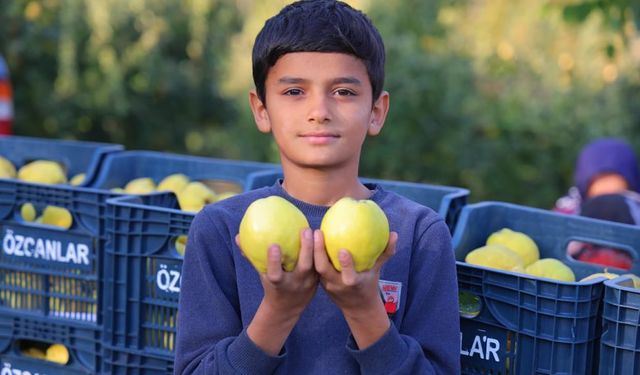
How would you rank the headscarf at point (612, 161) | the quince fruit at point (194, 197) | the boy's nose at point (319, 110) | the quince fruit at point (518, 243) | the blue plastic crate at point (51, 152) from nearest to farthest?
the boy's nose at point (319, 110) < the quince fruit at point (518, 243) < the quince fruit at point (194, 197) < the blue plastic crate at point (51, 152) < the headscarf at point (612, 161)

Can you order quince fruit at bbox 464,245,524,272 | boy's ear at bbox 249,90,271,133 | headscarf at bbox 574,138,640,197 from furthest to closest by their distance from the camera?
headscarf at bbox 574,138,640,197
quince fruit at bbox 464,245,524,272
boy's ear at bbox 249,90,271,133

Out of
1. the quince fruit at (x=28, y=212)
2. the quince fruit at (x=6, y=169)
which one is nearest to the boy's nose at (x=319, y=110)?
the quince fruit at (x=28, y=212)

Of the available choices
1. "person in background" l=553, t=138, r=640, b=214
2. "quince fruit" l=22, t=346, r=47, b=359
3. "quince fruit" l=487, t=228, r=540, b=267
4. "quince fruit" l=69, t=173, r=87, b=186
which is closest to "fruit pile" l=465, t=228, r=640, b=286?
"quince fruit" l=487, t=228, r=540, b=267

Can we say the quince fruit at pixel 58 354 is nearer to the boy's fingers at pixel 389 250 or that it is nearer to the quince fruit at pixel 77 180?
the quince fruit at pixel 77 180

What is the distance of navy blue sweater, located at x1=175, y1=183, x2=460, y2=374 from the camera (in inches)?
72.7

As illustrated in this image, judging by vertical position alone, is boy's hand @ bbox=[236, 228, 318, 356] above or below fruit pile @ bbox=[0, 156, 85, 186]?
above

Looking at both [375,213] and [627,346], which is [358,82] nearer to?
[375,213]

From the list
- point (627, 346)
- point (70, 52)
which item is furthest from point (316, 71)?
point (70, 52)

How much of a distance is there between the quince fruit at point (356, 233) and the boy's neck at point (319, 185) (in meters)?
0.23

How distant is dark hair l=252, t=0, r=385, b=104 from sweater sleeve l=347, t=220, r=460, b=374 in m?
0.34

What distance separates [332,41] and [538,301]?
31.0 inches

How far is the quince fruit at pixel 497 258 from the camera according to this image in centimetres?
259

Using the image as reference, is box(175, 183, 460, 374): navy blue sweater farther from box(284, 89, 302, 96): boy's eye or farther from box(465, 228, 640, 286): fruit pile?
box(465, 228, 640, 286): fruit pile

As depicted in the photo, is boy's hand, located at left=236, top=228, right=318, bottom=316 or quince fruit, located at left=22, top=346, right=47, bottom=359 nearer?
boy's hand, located at left=236, top=228, right=318, bottom=316
